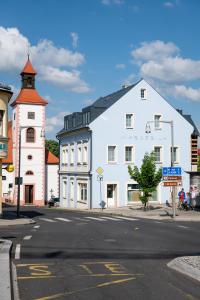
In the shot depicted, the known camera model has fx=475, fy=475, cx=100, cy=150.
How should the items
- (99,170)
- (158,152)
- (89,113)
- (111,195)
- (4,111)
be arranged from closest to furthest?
(4,111) → (99,170) → (111,195) → (89,113) → (158,152)

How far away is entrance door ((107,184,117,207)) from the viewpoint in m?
46.7

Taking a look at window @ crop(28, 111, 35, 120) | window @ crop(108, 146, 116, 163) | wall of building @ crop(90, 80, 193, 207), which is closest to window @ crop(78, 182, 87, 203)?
wall of building @ crop(90, 80, 193, 207)

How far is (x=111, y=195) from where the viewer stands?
155 ft

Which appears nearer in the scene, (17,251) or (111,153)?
(17,251)

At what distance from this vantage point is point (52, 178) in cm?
6788

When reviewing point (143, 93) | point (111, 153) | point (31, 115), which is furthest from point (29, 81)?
point (111, 153)

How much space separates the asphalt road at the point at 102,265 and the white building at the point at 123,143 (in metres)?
25.1

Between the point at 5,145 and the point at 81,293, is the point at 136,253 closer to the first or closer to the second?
the point at 81,293

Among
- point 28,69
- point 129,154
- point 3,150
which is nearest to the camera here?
point 3,150

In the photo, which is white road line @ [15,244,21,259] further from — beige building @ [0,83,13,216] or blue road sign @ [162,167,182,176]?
blue road sign @ [162,167,182,176]

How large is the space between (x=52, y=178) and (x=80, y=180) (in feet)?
60.3

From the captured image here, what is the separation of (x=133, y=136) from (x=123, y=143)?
1.31m

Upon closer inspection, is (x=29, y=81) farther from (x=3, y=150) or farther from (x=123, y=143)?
(x=3, y=150)

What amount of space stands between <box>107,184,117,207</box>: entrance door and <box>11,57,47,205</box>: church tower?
18.6 metres
